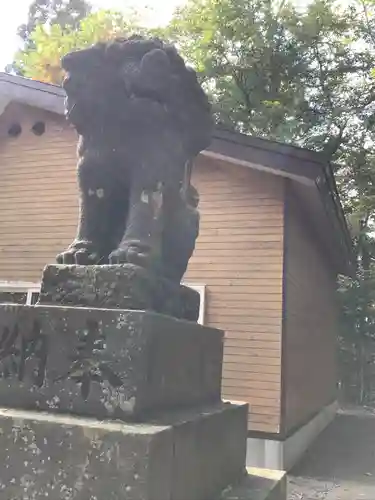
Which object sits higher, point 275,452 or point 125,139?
point 125,139

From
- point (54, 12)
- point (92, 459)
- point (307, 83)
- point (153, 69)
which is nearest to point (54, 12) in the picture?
point (54, 12)

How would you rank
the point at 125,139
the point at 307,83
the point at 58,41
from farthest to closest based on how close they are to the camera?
1. the point at 307,83
2. the point at 58,41
3. the point at 125,139

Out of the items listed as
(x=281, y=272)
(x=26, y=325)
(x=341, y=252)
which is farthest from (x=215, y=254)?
(x=26, y=325)

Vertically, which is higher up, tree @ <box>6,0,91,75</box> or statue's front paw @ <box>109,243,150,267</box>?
tree @ <box>6,0,91,75</box>

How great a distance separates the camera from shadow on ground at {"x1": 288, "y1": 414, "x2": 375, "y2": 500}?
5.34 meters

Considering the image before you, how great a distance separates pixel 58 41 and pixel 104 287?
15.3m

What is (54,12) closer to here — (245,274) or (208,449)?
(245,274)

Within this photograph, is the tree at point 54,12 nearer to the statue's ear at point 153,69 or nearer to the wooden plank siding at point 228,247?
the wooden plank siding at point 228,247

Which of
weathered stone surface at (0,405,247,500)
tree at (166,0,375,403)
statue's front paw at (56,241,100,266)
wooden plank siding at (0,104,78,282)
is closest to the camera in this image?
weathered stone surface at (0,405,247,500)

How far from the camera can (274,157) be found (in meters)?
6.24

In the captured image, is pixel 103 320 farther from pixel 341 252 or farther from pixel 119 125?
pixel 341 252

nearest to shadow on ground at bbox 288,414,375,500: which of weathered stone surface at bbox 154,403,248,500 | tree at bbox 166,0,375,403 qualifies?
weathered stone surface at bbox 154,403,248,500

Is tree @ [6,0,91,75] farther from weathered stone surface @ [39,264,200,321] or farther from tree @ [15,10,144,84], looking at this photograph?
weathered stone surface @ [39,264,200,321]

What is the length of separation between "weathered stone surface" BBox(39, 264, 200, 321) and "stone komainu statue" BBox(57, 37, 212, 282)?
164mm
